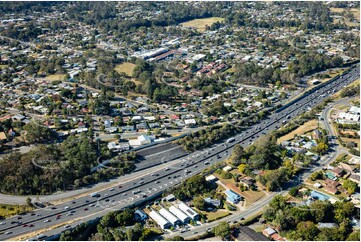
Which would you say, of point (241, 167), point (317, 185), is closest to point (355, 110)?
point (317, 185)

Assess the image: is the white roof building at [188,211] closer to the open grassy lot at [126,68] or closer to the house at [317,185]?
the house at [317,185]

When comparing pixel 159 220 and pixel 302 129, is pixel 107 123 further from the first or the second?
pixel 302 129

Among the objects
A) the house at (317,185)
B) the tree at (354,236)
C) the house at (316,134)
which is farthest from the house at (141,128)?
the tree at (354,236)

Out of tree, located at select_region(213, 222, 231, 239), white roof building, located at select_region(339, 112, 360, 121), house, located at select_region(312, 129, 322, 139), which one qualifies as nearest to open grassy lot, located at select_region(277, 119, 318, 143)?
house, located at select_region(312, 129, 322, 139)

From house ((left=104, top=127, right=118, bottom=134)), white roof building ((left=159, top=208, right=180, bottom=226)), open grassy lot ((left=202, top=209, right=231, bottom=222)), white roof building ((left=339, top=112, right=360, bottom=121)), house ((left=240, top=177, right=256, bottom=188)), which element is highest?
white roof building ((left=339, top=112, right=360, bottom=121))

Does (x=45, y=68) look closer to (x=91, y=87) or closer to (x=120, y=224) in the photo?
(x=91, y=87)

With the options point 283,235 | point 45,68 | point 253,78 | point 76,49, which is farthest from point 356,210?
point 76,49

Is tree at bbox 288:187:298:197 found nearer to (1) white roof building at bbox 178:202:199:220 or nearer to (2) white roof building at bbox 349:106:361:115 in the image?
(1) white roof building at bbox 178:202:199:220
